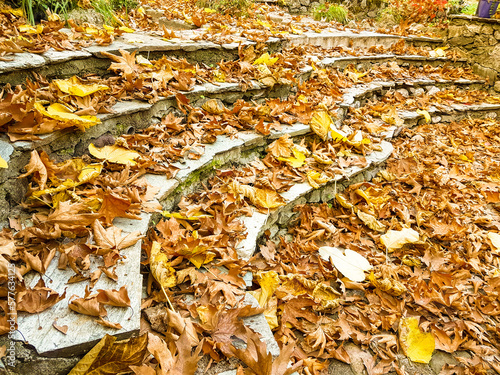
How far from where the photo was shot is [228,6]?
620 cm

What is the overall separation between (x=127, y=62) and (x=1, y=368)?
192 cm

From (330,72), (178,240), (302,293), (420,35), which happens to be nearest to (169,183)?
(178,240)

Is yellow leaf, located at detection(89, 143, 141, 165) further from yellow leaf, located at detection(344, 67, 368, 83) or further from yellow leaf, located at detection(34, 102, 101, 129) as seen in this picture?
yellow leaf, located at detection(344, 67, 368, 83)

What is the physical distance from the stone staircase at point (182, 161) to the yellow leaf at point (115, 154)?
12cm

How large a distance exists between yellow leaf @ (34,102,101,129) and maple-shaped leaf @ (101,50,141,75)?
23.3 inches

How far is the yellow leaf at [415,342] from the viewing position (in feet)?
5.31

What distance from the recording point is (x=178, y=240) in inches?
59.1

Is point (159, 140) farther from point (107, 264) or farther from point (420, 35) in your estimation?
point (420, 35)

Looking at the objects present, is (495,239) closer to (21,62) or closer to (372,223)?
(372,223)

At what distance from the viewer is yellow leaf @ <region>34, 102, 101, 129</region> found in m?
1.55

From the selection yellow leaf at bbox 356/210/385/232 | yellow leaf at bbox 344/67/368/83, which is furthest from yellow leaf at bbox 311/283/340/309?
yellow leaf at bbox 344/67/368/83

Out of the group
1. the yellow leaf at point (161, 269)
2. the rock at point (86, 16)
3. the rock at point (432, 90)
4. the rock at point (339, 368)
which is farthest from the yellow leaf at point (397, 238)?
the rock at point (86, 16)

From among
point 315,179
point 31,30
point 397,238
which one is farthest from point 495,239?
point 31,30

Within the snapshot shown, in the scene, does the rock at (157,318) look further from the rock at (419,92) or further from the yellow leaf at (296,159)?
the rock at (419,92)
